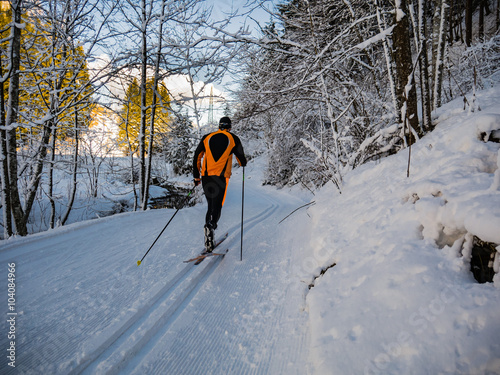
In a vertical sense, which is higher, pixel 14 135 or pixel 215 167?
pixel 14 135

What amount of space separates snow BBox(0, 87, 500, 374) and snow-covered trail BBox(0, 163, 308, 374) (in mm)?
11

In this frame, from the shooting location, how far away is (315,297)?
1.81m

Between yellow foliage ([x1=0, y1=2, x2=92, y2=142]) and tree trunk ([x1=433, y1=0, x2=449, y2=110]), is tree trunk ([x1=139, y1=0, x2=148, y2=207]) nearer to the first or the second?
yellow foliage ([x1=0, y1=2, x2=92, y2=142])

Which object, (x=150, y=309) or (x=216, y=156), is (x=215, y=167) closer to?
(x=216, y=156)

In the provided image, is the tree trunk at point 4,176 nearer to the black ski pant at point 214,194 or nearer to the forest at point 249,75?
the forest at point 249,75

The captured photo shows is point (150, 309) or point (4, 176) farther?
point (4, 176)

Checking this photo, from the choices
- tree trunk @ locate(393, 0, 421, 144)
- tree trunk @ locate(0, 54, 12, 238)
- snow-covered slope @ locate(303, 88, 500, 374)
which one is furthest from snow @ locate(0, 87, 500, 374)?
tree trunk @ locate(0, 54, 12, 238)

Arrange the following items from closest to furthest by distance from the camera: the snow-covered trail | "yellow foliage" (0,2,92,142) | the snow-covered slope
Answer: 1. the snow-covered slope
2. the snow-covered trail
3. "yellow foliage" (0,2,92,142)

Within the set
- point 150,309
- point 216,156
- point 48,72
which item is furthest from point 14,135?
point 150,309

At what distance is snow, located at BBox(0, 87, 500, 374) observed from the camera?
115 cm

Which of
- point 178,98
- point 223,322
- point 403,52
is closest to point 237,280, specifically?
point 223,322

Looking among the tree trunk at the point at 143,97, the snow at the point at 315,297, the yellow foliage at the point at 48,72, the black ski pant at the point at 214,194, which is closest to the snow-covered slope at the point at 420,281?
the snow at the point at 315,297

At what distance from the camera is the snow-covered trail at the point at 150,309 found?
1.49 meters

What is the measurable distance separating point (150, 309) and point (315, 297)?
1483mm
